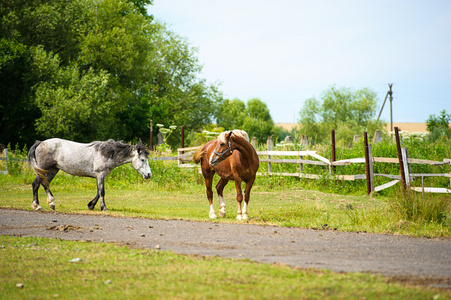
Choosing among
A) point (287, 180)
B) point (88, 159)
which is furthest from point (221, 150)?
point (287, 180)

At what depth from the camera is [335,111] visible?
62125 millimetres

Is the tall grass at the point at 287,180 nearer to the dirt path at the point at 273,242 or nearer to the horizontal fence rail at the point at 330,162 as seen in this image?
the horizontal fence rail at the point at 330,162

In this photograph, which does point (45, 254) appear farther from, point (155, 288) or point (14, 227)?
point (14, 227)

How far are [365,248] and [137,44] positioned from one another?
111 feet

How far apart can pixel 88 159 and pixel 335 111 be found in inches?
2077

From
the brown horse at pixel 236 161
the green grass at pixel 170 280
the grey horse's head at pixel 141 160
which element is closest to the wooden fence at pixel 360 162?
the brown horse at pixel 236 161

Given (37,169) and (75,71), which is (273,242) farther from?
(75,71)

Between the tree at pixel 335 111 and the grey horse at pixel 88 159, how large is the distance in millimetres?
→ 48557

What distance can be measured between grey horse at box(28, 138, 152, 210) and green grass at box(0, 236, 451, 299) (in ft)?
19.2

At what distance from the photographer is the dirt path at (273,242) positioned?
5657mm

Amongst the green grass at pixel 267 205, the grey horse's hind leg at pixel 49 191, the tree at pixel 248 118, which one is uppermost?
the tree at pixel 248 118

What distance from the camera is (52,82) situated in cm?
2928

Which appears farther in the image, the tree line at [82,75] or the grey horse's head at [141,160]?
the tree line at [82,75]

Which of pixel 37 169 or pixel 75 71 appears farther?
pixel 75 71
